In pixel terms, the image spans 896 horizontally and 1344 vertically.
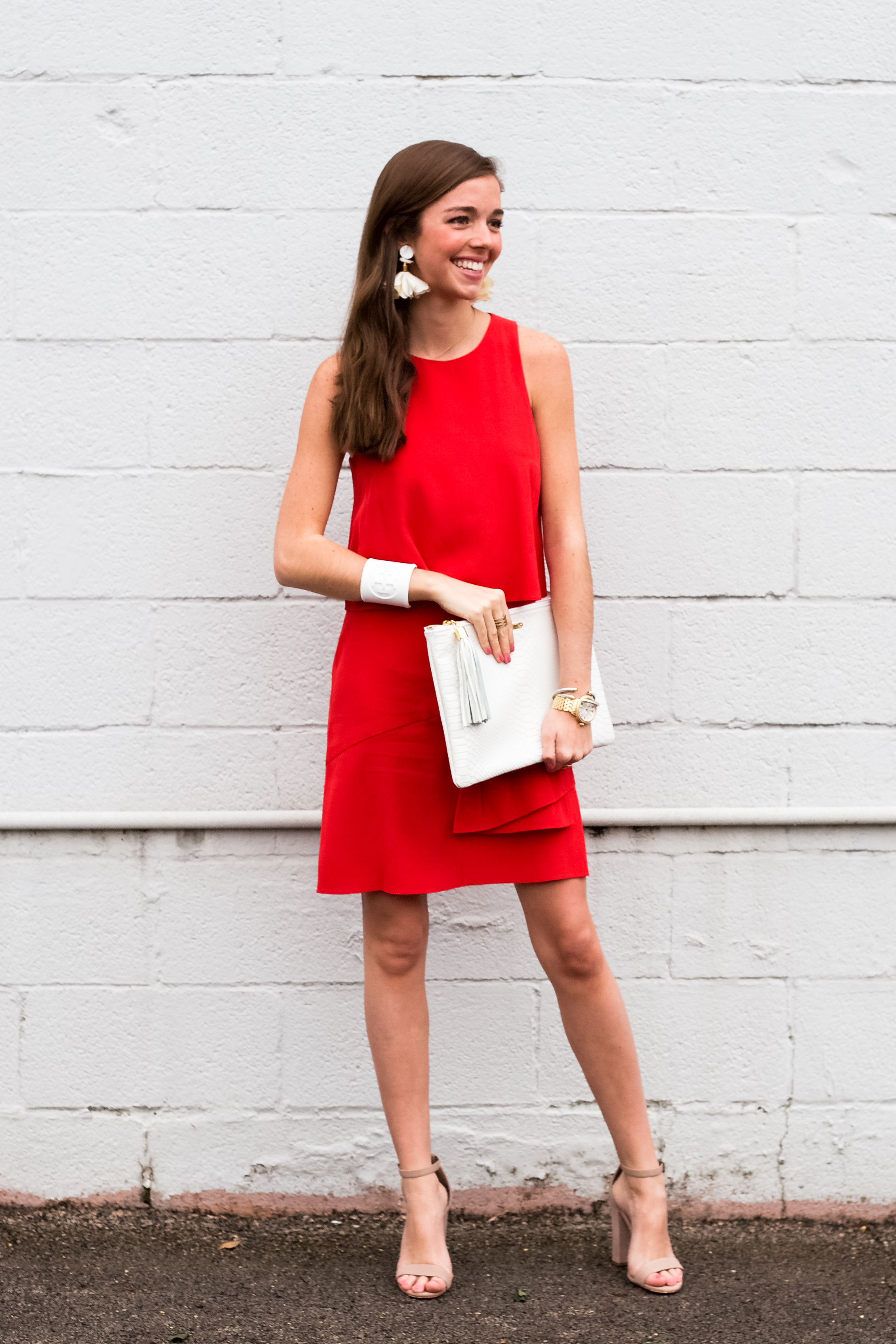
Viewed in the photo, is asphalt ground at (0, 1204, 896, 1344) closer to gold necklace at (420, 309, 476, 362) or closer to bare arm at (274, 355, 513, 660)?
bare arm at (274, 355, 513, 660)

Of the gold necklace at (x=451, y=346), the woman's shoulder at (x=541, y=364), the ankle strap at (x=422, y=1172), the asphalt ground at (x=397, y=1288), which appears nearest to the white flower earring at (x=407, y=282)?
the gold necklace at (x=451, y=346)

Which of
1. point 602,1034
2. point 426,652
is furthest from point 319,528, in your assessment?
point 602,1034

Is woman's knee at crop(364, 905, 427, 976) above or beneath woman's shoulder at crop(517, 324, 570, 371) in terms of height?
beneath

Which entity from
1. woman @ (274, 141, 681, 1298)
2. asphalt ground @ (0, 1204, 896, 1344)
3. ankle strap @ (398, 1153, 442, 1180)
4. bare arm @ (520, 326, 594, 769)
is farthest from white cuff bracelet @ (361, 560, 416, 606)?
asphalt ground @ (0, 1204, 896, 1344)

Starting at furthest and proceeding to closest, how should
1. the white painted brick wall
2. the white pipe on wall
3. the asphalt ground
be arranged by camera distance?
the white pipe on wall < the white painted brick wall < the asphalt ground

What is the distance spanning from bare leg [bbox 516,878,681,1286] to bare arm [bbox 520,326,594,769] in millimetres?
295

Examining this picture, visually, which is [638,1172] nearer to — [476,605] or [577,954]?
[577,954]

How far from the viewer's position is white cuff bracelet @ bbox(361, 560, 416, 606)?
2.07 meters

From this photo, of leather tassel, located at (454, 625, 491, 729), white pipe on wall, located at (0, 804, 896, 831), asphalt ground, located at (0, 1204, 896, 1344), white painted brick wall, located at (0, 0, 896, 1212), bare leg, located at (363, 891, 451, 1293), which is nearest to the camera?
leather tassel, located at (454, 625, 491, 729)

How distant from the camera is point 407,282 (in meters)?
2.06

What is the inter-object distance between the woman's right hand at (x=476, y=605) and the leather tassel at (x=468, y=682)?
3 cm

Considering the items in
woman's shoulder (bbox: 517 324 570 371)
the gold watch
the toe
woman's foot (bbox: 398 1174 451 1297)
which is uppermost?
woman's shoulder (bbox: 517 324 570 371)

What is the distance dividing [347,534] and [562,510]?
557mm

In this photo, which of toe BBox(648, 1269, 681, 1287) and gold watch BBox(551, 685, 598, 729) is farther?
toe BBox(648, 1269, 681, 1287)
